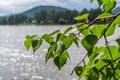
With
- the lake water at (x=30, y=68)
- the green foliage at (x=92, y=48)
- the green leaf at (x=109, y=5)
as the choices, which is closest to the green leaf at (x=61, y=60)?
the green foliage at (x=92, y=48)

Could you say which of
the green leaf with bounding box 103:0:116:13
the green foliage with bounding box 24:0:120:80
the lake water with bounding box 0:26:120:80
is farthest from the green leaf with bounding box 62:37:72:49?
the lake water with bounding box 0:26:120:80

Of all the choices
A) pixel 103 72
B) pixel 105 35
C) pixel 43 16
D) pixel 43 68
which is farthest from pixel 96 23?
pixel 43 16

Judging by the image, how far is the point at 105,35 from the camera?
1128mm

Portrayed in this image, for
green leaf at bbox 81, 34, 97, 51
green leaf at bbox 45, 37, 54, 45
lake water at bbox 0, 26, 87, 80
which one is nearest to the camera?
green leaf at bbox 81, 34, 97, 51

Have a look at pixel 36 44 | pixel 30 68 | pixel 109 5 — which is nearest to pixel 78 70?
→ pixel 36 44

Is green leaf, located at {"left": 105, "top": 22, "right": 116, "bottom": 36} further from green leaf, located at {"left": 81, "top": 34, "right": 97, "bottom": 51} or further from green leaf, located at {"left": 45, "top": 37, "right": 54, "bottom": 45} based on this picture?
green leaf, located at {"left": 45, "top": 37, "right": 54, "bottom": 45}

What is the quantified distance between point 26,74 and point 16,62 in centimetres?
1381

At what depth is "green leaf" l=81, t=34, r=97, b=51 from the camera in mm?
1120

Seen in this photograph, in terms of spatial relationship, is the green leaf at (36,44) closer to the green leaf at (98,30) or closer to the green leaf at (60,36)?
the green leaf at (60,36)

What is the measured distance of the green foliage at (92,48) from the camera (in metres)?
1.14

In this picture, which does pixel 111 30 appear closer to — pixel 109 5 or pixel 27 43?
pixel 109 5

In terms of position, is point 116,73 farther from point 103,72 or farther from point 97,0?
point 97,0

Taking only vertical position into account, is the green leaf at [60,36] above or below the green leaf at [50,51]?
above

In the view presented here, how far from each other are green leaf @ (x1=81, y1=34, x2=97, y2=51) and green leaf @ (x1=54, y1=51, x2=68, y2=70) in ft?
0.27
